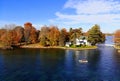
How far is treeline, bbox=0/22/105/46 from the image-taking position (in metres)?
89.2

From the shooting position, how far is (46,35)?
3647 inches

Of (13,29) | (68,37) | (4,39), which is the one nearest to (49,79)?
(4,39)

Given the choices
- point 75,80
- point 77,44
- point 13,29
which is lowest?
point 75,80

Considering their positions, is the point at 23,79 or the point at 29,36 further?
the point at 29,36

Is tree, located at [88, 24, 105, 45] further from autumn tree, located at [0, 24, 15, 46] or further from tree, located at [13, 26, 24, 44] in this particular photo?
autumn tree, located at [0, 24, 15, 46]

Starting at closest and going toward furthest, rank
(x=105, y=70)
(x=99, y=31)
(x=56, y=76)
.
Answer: (x=56, y=76)
(x=105, y=70)
(x=99, y=31)

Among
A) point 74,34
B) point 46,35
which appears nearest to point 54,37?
point 46,35

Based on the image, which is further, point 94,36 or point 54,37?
point 54,37

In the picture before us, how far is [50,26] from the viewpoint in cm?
9962

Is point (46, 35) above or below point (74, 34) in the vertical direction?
below

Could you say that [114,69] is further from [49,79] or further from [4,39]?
[4,39]

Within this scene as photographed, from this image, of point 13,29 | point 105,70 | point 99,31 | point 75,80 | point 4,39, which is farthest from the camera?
point 13,29

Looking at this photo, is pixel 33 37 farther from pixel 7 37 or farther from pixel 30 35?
pixel 7 37

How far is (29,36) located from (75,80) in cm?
6603
